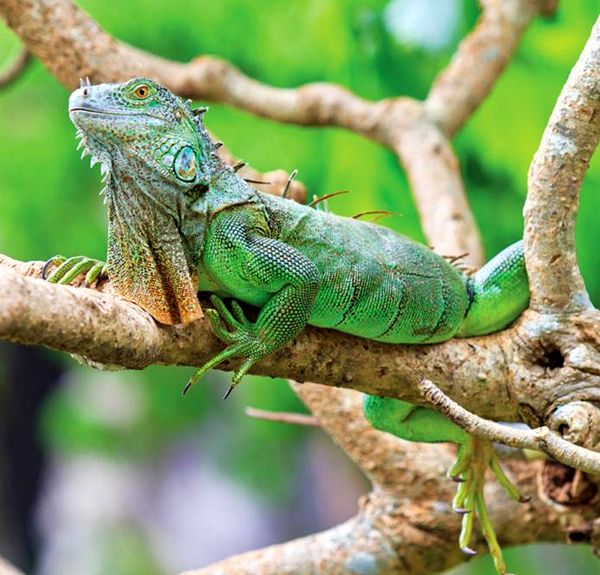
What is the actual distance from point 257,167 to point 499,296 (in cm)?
287

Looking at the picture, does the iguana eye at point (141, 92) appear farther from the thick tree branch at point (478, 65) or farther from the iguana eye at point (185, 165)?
the thick tree branch at point (478, 65)

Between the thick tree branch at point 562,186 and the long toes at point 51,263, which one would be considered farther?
the thick tree branch at point 562,186

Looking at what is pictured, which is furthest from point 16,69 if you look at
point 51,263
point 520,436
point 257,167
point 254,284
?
point 520,436

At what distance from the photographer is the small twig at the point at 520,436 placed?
2.16m

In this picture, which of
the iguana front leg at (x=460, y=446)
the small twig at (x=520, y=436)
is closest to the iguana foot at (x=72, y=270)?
the small twig at (x=520, y=436)

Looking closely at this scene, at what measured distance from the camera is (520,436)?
2.19 meters

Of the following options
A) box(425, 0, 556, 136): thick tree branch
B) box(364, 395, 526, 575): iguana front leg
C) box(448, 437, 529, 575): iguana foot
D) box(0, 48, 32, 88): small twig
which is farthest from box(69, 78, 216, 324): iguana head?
box(0, 48, 32, 88): small twig

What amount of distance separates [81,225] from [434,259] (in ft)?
12.0

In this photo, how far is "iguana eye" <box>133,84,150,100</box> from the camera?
2.56 m

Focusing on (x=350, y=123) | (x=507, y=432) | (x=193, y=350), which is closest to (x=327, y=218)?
(x=193, y=350)

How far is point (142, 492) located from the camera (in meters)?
7.98

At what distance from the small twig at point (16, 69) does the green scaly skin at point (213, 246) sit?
2769 millimetres

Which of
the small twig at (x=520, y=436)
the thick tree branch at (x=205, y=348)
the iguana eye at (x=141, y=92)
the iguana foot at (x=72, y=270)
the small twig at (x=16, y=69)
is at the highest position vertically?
the small twig at (x=16, y=69)

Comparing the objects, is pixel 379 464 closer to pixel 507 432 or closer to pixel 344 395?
pixel 344 395
